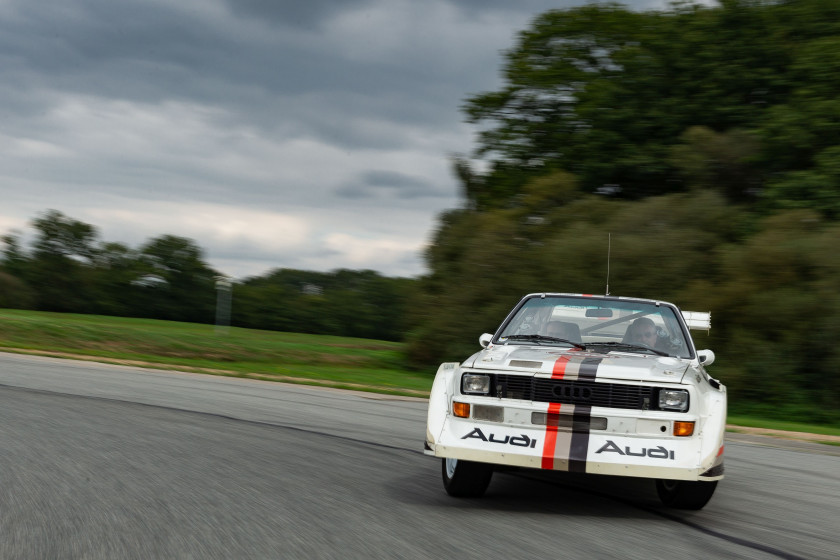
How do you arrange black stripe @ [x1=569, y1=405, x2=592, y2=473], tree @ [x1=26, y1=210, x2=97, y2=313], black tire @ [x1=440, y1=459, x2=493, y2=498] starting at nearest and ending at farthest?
black stripe @ [x1=569, y1=405, x2=592, y2=473] < black tire @ [x1=440, y1=459, x2=493, y2=498] < tree @ [x1=26, y1=210, x2=97, y2=313]

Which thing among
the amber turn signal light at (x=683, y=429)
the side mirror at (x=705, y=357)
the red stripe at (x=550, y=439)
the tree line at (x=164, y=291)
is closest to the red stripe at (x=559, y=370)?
the red stripe at (x=550, y=439)

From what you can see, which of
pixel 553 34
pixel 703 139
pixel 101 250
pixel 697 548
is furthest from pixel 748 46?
pixel 101 250

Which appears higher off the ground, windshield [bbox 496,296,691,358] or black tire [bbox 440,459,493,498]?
windshield [bbox 496,296,691,358]

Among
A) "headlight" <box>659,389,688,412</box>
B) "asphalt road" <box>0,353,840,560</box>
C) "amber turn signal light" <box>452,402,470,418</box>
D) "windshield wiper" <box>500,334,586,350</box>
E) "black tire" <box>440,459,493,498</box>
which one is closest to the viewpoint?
"asphalt road" <box>0,353,840,560</box>

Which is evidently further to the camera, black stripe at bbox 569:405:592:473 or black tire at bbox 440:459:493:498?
black tire at bbox 440:459:493:498

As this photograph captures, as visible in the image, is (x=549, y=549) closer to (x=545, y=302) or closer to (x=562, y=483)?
(x=562, y=483)

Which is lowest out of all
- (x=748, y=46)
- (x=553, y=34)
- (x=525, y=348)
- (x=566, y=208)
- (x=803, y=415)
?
(x=803, y=415)

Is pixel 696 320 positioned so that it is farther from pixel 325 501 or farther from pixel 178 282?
A: pixel 178 282

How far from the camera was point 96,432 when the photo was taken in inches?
364

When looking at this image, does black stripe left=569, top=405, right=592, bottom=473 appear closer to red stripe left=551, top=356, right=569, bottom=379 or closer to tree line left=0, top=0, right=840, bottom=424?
red stripe left=551, top=356, right=569, bottom=379

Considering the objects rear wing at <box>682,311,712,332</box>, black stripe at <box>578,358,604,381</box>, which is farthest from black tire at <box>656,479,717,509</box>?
rear wing at <box>682,311,712,332</box>

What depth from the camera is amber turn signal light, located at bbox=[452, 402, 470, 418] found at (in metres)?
6.06

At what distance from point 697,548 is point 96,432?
643cm

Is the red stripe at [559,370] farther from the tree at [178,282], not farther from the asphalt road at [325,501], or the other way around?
the tree at [178,282]
